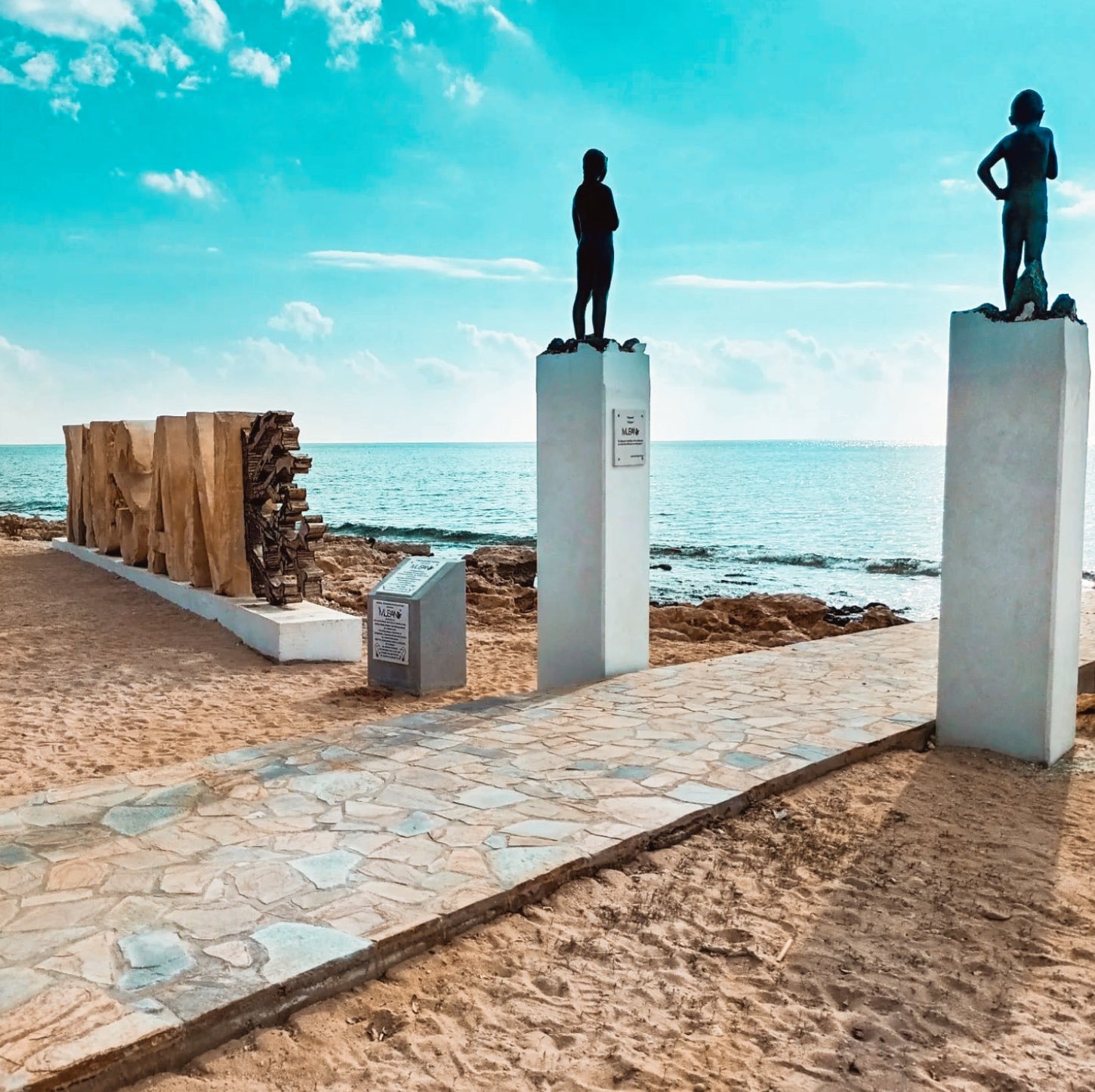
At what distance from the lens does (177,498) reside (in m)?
12.2

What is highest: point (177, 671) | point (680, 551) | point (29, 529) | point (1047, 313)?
point (1047, 313)

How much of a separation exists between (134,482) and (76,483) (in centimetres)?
331

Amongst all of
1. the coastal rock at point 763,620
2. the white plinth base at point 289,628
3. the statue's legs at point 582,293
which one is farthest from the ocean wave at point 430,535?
the statue's legs at point 582,293

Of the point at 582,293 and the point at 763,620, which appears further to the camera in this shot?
the point at 763,620

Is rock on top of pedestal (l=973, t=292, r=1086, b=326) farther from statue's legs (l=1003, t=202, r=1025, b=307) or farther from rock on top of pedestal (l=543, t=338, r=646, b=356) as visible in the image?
rock on top of pedestal (l=543, t=338, r=646, b=356)

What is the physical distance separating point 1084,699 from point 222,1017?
6.50m

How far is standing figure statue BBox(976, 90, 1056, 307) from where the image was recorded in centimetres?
577

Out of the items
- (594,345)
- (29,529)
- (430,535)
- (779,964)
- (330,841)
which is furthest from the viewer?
Answer: (430,535)

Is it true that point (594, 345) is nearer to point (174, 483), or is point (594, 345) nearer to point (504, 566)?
point (174, 483)

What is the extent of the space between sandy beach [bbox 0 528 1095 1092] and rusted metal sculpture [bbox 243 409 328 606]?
11.7 feet

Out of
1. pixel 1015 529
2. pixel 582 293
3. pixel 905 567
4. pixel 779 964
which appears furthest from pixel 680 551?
pixel 779 964

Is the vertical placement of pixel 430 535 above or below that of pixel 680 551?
below

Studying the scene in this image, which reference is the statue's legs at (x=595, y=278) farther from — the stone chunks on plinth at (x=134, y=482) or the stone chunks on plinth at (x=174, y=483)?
the stone chunks on plinth at (x=134, y=482)

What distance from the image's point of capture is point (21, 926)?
3.75 metres
